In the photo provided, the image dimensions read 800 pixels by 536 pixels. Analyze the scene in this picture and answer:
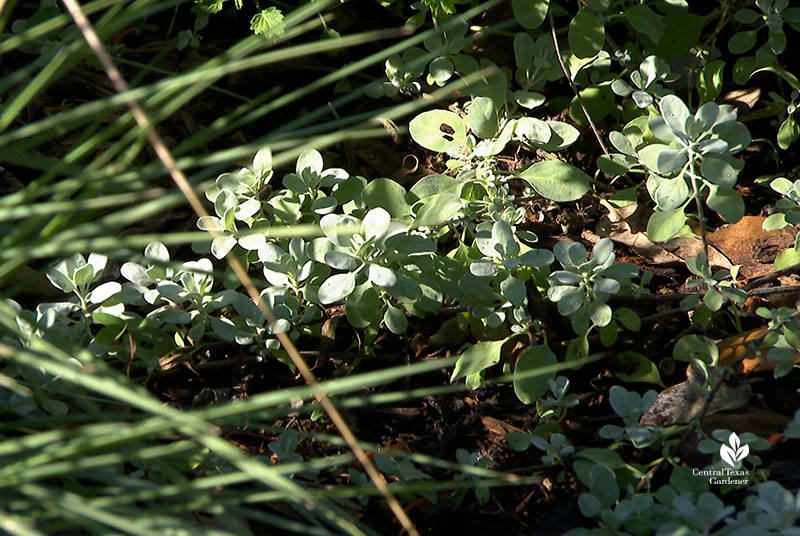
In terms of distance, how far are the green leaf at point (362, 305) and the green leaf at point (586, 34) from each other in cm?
76

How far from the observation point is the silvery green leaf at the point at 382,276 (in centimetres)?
129

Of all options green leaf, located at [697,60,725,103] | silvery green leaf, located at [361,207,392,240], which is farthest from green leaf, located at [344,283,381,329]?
green leaf, located at [697,60,725,103]

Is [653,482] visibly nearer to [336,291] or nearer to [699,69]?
[336,291]

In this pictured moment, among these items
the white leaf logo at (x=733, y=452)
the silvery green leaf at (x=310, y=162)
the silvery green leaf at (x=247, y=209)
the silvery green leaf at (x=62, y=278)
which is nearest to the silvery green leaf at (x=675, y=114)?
the white leaf logo at (x=733, y=452)

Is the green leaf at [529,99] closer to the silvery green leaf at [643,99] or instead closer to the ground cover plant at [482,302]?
the ground cover plant at [482,302]

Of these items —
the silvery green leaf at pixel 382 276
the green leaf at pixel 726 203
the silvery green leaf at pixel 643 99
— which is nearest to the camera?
the silvery green leaf at pixel 382 276

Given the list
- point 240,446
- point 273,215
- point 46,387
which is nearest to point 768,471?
point 240,446

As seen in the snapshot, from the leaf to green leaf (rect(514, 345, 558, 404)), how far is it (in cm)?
48

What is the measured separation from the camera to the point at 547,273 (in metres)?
1.52

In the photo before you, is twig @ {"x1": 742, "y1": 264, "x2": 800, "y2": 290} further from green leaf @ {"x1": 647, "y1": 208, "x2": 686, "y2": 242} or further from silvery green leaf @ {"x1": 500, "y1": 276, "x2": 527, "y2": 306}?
silvery green leaf @ {"x1": 500, "y1": 276, "x2": 527, "y2": 306}

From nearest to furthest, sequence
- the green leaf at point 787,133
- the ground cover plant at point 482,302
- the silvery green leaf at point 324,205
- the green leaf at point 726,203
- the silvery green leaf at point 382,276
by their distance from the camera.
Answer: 1. the ground cover plant at point 482,302
2. the silvery green leaf at point 382,276
3. the green leaf at point 726,203
4. the silvery green leaf at point 324,205
5. the green leaf at point 787,133

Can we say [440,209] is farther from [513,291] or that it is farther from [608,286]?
[608,286]

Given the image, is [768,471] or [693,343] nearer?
[768,471]

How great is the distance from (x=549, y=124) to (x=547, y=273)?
327 mm
